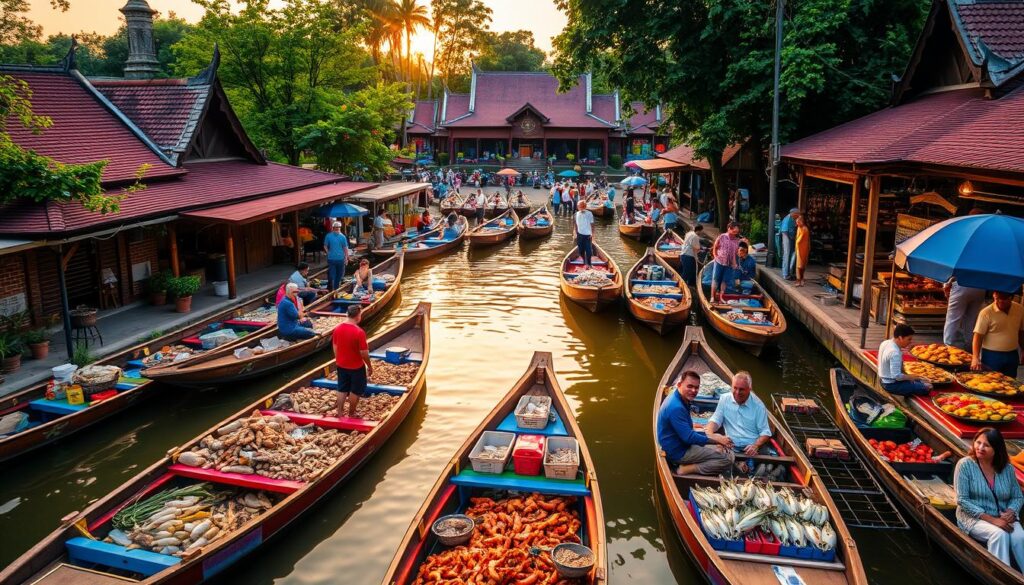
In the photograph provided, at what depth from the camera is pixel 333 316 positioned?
14.1 meters

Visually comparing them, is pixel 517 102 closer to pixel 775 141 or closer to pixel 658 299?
pixel 775 141

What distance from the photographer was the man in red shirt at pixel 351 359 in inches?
350

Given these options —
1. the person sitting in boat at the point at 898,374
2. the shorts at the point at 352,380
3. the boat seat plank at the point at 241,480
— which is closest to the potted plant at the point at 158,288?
the shorts at the point at 352,380

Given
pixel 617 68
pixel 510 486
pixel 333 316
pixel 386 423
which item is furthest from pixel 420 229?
pixel 510 486

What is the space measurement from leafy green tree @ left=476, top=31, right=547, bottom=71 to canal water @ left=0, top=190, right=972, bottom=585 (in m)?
55.6

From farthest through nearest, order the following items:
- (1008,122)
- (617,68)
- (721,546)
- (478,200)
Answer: (478,200) < (617,68) < (1008,122) < (721,546)

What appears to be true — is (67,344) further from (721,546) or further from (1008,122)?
(1008,122)

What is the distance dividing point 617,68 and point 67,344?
16453mm

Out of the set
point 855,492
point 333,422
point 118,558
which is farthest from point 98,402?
point 855,492

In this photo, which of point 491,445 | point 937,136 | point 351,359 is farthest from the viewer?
point 937,136

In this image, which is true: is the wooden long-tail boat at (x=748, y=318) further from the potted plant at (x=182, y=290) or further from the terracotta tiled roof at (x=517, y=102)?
the terracotta tiled roof at (x=517, y=102)

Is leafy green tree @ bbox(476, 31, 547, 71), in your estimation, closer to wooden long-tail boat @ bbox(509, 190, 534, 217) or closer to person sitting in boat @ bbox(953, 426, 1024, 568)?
wooden long-tail boat @ bbox(509, 190, 534, 217)

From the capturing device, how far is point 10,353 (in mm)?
10555

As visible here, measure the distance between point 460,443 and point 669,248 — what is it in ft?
42.5
